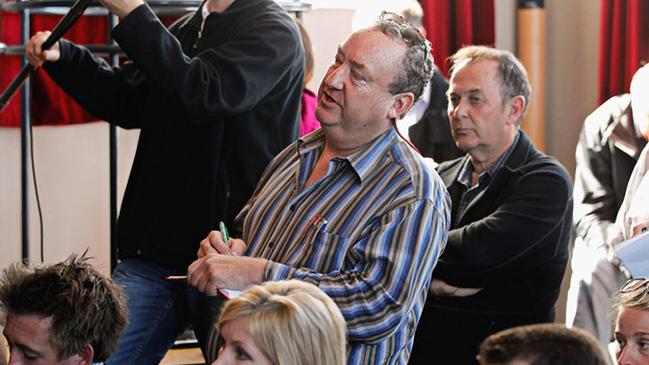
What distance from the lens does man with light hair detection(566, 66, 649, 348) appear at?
414 centimetres

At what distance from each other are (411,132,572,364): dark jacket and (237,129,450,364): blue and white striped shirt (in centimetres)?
65

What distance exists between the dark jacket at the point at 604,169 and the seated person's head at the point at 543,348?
2131 millimetres

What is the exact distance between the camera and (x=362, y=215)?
7.97 ft

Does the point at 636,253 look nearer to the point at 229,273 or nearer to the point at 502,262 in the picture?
the point at 502,262

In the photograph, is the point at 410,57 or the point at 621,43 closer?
the point at 410,57

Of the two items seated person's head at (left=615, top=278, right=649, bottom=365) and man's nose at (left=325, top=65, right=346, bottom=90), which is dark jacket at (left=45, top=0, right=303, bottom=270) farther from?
seated person's head at (left=615, top=278, right=649, bottom=365)

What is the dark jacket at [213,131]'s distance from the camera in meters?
2.88

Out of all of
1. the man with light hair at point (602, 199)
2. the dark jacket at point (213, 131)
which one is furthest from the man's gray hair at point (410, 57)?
the man with light hair at point (602, 199)

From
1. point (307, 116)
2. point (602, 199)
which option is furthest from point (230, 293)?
point (602, 199)

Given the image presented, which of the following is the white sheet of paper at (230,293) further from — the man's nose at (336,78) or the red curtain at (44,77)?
the red curtain at (44,77)

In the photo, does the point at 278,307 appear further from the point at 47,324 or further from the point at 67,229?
the point at 67,229

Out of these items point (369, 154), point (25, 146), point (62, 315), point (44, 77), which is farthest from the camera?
point (44, 77)

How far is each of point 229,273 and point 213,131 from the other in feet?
2.24

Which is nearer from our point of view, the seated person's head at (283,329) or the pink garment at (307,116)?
the seated person's head at (283,329)
